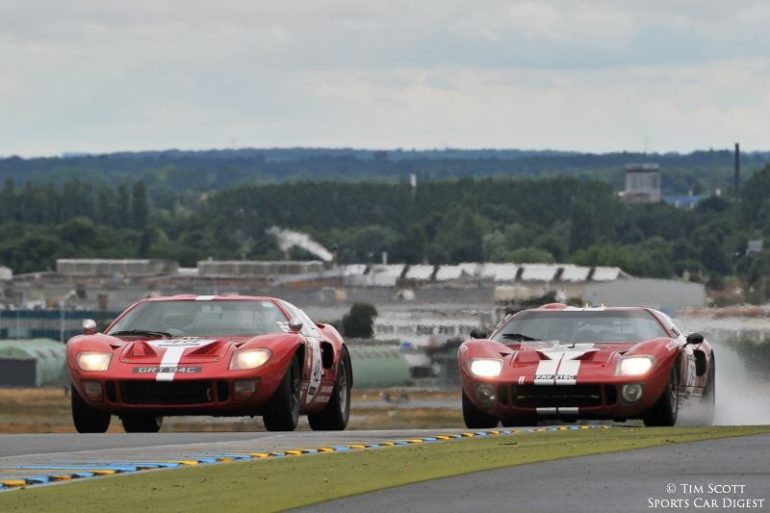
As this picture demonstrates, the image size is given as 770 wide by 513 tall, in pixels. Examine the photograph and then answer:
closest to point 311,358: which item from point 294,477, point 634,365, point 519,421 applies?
point 519,421

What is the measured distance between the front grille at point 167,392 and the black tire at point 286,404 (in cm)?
53

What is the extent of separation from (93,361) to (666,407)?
4.90 metres

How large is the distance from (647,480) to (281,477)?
86.2 inches

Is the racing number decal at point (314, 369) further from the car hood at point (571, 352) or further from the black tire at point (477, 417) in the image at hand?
the car hood at point (571, 352)

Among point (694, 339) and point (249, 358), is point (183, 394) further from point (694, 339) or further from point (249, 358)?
point (694, 339)

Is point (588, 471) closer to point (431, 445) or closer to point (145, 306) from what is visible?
point (431, 445)

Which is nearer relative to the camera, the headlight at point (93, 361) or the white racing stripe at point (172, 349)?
the white racing stripe at point (172, 349)

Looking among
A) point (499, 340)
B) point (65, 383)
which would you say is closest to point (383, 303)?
point (65, 383)

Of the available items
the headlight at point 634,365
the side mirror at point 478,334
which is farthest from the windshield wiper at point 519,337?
the headlight at point 634,365

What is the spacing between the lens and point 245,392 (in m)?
20.6

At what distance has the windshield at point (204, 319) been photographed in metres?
21.4

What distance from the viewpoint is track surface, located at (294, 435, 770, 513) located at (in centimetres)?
1253

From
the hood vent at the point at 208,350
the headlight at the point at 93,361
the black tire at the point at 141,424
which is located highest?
the hood vent at the point at 208,350

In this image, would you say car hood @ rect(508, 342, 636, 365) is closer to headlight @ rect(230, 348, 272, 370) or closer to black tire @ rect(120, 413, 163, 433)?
headlight @ rect(230, 348, 272, 370)
